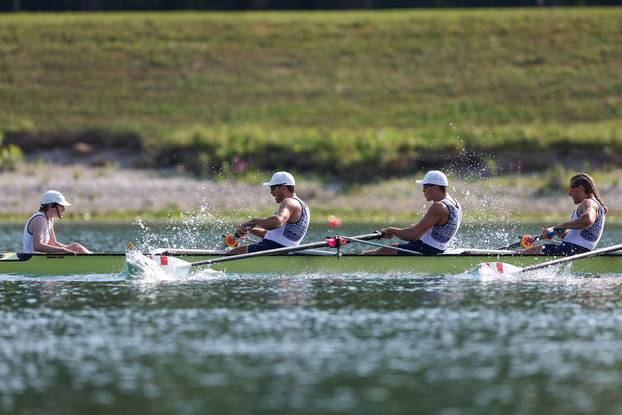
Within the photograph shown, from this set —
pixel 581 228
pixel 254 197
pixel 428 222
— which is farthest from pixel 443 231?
pixel 254 197

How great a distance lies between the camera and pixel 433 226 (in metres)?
24.0

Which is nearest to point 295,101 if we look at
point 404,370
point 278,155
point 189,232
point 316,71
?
point 316,71

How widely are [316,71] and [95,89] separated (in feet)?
32.2

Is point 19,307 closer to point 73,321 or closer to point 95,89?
point 73,321

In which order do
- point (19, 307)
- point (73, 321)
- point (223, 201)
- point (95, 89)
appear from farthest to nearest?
point (95, 89)
point (223, 201)
point (19, 307)
point (73, 321)

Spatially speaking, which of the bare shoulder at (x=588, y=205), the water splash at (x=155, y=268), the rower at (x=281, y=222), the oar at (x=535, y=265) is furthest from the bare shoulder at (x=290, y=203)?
the bare shoulder at (x=588, y=205)

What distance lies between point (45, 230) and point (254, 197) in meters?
21.6

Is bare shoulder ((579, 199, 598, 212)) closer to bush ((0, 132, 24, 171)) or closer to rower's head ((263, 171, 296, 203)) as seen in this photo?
rower's head ((263, 171, 296, 203))

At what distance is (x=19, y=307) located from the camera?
2058cm

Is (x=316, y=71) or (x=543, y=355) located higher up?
(x=316, y=71)

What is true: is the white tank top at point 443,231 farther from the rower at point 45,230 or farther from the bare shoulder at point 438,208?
the rower at point 45,230

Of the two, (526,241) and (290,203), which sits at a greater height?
(290,203)

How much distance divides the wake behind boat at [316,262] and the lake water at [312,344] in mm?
201

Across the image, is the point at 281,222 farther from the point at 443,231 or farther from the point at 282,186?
the point at 443,231
